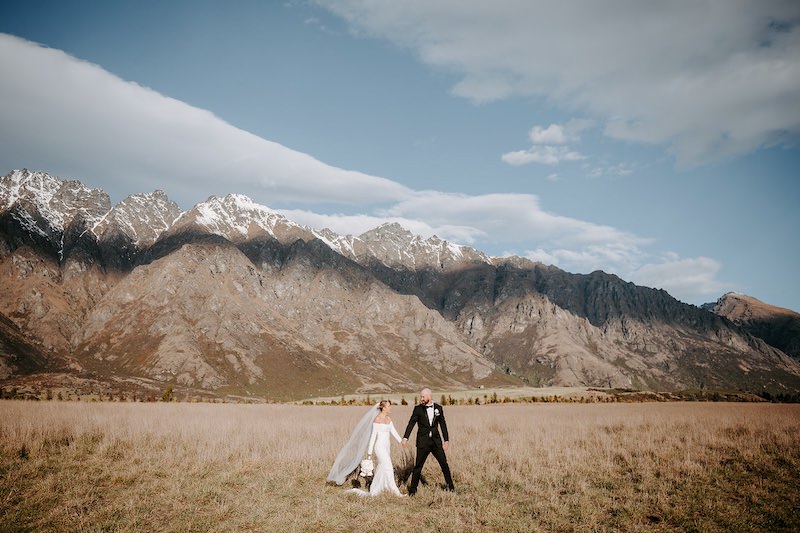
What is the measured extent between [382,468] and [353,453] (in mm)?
1547

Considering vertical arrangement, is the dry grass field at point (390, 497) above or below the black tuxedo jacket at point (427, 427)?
below

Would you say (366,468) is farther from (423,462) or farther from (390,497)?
(423,462)

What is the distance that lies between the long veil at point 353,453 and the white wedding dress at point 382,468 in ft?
1.65

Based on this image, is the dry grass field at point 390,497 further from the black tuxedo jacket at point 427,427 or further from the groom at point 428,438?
the black tuxedo jacket at point 427,427

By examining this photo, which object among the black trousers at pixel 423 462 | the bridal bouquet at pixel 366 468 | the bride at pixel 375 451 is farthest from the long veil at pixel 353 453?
the black trousers at pixel 423 462

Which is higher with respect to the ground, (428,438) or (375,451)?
(428,438)

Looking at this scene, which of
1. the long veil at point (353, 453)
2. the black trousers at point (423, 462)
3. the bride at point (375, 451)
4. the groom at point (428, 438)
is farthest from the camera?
the long veil at point (353, 453)

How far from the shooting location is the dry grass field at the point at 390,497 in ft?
37.1

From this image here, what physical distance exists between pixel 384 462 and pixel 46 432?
14014mm

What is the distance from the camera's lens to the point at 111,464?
16.0 metres

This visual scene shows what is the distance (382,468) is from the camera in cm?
1420

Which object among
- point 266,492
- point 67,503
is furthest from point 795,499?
point 67,503

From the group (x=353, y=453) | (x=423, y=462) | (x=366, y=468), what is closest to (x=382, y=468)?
(x=366, y=468)

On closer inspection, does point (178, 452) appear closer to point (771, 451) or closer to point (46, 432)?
point (46, 432)
